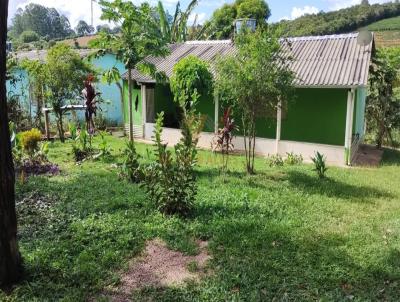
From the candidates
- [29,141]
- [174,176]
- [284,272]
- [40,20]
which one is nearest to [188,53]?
[29,141]

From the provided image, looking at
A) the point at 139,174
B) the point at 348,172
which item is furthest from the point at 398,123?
the point at 139,174

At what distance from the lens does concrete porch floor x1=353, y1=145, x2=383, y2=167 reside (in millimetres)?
12234

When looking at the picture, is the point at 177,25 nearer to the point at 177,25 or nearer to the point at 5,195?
the point at 177,25

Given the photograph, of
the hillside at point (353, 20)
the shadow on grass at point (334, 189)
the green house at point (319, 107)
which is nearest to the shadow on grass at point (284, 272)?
the shadow on grass at point (334, 189)

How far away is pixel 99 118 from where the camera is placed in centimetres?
1831

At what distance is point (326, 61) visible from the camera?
13.1 meters

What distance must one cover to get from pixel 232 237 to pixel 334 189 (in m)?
3.89

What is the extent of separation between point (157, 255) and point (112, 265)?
2.01ft

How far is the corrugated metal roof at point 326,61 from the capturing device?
39.1 feet

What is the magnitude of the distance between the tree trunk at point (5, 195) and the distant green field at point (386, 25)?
43426mm

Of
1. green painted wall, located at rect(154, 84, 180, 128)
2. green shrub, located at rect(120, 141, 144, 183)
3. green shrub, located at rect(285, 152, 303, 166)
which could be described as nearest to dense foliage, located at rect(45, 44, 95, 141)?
green painted wall, located at rect(154, 84, 180, 128)

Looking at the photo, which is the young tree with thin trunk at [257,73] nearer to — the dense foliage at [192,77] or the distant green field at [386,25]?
the dense foliage at [192,77]

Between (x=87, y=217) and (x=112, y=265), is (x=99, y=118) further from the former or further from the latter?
(x=112, y=265)

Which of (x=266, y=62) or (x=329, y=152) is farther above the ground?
(x=266, y=62)
